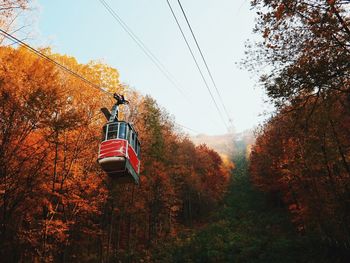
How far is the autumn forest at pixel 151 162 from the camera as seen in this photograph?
9.12 meters

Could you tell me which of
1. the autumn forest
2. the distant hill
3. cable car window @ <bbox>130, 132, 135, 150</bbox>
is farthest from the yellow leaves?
the distant hill

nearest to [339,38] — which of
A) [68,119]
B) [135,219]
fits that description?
[68,119]

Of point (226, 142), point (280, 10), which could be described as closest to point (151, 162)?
point (280, 10)

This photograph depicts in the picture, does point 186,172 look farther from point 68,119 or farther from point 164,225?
point 68,119

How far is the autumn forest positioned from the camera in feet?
29.9

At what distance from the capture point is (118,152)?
38.8ft

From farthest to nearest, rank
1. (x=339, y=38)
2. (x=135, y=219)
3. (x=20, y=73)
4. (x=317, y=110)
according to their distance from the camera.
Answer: (x=135, y=219) → (x=20, y=73) → (x=317, y=110) → (x=339, y=38)

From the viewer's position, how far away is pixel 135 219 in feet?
94.0

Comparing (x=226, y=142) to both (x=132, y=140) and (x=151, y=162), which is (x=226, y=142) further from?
(x=132, y=140)

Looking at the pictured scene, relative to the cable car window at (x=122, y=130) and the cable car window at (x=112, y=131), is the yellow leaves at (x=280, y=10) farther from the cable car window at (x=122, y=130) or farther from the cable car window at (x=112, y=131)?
the cable car window at (x=112, y=131)

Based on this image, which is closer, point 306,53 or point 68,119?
point 306,53

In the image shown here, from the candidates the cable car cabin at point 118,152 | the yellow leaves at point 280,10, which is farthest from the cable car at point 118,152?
the yellow leaves at point 280,10

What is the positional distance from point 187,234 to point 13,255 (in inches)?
686

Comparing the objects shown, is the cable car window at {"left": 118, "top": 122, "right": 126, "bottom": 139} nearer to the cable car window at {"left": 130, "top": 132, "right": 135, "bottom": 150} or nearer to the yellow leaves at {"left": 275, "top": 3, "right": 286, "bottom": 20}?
the cable car window at {"left": 130, "top": 132, "right": 135, "bottom": 150}
